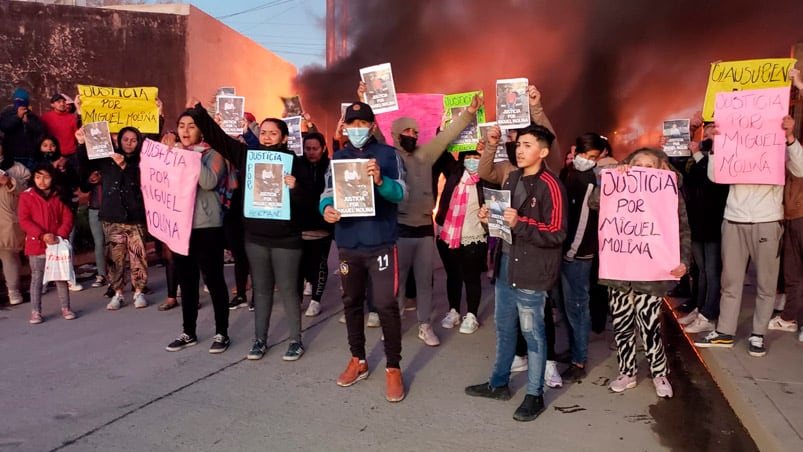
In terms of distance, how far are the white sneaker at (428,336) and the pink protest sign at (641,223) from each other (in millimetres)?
1731

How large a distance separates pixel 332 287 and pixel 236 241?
1.57 metres

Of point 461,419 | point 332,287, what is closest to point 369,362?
point 461,419

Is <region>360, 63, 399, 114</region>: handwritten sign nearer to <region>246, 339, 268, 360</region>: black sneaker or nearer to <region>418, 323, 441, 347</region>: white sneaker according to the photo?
<region>418, 323, 441, 347</region>: white sneaker

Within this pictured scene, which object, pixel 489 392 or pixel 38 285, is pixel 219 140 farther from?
pixel 38 285

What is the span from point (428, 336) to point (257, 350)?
150 cm

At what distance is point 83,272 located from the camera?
26.6 ft

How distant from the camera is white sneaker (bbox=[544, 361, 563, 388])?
414 centimetres

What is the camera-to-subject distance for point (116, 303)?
622 centimetres

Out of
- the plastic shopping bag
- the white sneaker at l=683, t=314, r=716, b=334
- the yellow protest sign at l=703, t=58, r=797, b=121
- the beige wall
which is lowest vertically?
the white sneaker at l=683, t=314, r=716, b=334

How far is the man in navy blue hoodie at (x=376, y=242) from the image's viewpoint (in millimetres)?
3938

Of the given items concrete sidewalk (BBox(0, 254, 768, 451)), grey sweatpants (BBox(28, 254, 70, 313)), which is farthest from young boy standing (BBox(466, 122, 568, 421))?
grey sweatpants (BBox(28, 254, 70, 313))

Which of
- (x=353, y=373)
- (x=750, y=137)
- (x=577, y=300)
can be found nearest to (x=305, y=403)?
(x=353, y=373)

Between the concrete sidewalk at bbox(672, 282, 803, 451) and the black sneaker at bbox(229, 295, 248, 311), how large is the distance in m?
4.62

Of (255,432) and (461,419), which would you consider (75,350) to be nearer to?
(255,432)
